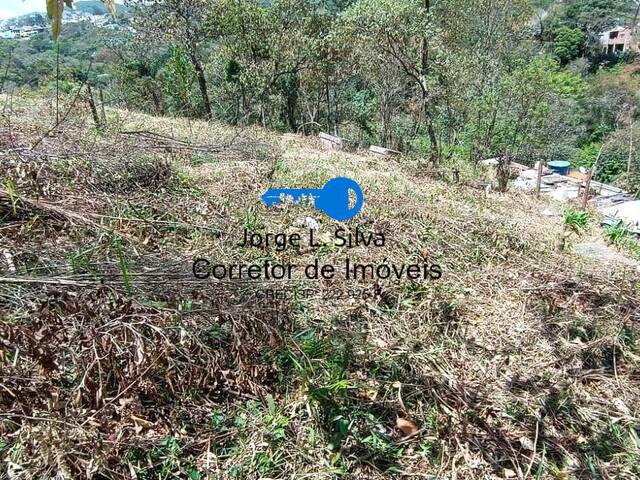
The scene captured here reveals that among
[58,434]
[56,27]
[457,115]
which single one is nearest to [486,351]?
[58,434]

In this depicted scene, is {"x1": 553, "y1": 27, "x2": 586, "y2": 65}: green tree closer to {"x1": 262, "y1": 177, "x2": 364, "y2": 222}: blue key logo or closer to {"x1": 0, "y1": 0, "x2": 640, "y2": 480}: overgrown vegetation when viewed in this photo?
{"x1": 0, "y1": 0, "x2": 640, "y2": 480}: overgrown vegetation

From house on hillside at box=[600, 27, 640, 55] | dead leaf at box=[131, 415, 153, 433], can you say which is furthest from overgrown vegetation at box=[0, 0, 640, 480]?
house on hillside at box=[600, 27, 640, 55]

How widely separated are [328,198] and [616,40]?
3619cm

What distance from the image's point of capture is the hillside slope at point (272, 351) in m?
1.48

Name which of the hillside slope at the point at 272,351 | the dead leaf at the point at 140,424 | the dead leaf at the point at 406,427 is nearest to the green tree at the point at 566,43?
the hillside slope at the point at 272,351

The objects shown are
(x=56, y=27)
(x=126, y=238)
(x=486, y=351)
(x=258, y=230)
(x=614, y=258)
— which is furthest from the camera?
(x=614, y=258)

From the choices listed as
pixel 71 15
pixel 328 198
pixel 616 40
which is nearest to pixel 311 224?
pixel 328 198

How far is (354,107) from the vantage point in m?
13.2

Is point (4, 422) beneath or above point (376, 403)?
above

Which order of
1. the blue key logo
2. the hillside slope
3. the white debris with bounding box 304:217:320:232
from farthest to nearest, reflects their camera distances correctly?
1. the blue key logo
2. the white debris with bounding box 304:217:320:232
3. the hillside slope

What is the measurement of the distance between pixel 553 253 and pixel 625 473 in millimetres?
2266

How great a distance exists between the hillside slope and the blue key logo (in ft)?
1.45

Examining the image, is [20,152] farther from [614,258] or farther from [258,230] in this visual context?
[614,258]

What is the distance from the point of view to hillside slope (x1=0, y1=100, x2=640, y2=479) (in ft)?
4.84
